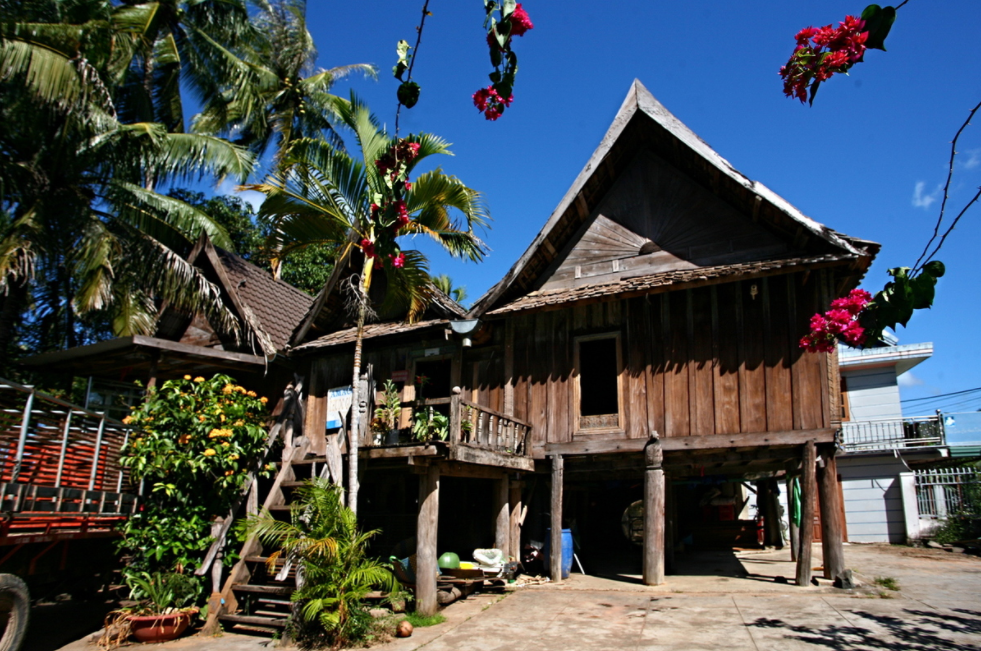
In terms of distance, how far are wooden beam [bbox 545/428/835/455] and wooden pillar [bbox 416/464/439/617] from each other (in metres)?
2.96

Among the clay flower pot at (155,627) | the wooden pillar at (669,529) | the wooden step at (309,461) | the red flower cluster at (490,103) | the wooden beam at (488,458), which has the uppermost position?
the red flower cluster at (490,103)

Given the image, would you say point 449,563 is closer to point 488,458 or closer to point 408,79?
point 488,458

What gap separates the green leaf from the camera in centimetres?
362

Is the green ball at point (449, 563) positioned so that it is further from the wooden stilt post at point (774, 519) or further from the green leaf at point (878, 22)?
the wooden stilt post at point (774, 519)

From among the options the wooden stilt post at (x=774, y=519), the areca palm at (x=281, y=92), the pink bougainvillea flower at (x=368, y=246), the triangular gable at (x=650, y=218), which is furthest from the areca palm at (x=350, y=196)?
the areca palm at (x=281, y=92)

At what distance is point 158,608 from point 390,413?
463 centimetres

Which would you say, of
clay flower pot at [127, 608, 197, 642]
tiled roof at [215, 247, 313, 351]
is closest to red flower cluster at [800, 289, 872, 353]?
clay flower pot at [127, 608, 197, 642]

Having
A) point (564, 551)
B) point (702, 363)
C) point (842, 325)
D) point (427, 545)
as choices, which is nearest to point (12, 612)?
point (427, 545)

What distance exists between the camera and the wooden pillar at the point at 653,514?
11188mm

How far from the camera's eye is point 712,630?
322 inches

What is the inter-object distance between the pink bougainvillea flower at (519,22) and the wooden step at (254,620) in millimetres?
8220

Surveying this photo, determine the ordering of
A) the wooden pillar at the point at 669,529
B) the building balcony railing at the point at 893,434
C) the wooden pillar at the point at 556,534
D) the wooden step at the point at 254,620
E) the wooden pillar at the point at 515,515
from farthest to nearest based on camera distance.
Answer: the building balcony railing at the point at 893,434 < the wooden pillar at the point at 669,529 < the wooden pillar at the point at 515,515 < the wooden pillar at the point at 556,534 < the wooden step at the point at 254,620

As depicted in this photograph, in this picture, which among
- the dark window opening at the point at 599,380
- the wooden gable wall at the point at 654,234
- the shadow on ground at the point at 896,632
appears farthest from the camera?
the dark window opening at the point at 599,380

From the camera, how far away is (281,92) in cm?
2509
